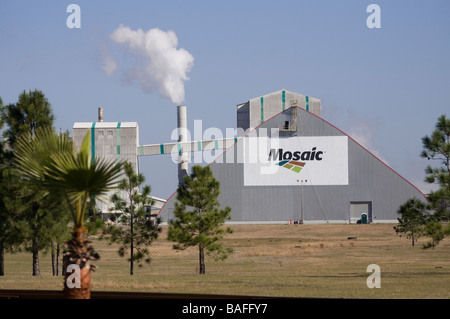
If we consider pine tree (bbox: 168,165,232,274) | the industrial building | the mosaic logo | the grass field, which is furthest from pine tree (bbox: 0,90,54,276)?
the mosaic logo

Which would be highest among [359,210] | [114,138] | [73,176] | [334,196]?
[114,138]

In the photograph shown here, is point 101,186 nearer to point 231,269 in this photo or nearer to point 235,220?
point 231,269

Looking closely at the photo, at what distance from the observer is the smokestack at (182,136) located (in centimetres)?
10425

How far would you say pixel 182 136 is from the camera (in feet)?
349

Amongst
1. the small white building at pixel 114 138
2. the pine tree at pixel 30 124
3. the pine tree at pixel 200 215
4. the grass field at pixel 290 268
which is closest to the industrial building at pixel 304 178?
the grass field at pixel 290 268

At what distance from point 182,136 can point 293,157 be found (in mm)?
20236

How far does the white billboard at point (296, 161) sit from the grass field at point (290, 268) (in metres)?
6.88

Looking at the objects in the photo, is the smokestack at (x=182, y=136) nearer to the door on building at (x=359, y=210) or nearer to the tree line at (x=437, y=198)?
the door on building at (x=359, y=210)

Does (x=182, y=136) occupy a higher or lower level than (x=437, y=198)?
higher

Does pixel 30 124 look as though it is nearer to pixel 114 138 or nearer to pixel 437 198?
pixel 437 198

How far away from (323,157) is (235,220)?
49.1ft

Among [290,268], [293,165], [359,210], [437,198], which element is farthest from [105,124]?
[437,198]

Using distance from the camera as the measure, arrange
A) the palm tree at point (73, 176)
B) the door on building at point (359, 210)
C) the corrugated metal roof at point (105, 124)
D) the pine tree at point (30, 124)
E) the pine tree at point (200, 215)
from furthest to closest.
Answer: the corrugated metal roof at point (105, 124)
the door on building at point (359, 210)
the pine tree at point (200, 215)
the pine tree at point (30, 124)
the palm tree at point (73, 176)
